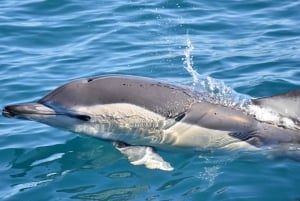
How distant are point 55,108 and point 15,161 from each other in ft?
4.09

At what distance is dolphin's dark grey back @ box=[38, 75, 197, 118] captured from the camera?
7.53 m

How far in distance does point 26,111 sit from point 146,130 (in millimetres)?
1393

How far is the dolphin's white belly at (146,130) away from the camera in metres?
7.59

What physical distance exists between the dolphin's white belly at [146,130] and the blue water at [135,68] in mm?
233

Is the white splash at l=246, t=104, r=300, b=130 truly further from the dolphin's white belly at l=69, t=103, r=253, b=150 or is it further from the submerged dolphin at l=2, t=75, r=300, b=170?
the dolphin's white belly at l=69, t=103, r=253, b=150

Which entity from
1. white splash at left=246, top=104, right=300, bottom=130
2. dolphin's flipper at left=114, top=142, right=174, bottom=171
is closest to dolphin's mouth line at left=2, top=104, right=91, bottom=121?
dolphin's flipper at left=114, top=142, right=174, bottom=171

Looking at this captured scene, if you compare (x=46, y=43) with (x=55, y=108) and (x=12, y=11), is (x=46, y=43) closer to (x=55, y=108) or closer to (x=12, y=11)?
(x=12, y=11)

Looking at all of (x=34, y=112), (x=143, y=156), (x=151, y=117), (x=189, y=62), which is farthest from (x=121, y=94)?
(x=189, y=62)

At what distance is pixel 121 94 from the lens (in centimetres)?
756

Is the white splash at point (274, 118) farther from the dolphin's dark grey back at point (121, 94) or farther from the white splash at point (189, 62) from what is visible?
the white splash at point (189, 62)

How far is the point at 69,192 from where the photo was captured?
24.3 feet

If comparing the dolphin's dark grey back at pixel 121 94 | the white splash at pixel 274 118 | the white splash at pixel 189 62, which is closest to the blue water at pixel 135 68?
the white splash at pixel 189 62

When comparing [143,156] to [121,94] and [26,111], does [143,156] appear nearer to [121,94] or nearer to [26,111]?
[121,94]

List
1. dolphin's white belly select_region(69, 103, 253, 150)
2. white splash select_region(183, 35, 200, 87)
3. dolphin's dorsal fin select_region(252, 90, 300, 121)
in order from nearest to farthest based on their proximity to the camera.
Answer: dolphin's white belly select_region(69, 103, 253, 150) → dolphin's dorsal fin select_region(252, 90, 300, 121) → white splash select_region(183, 35, 200, 87)
